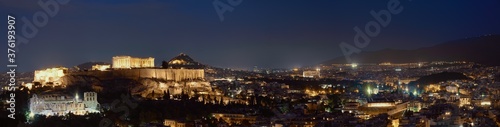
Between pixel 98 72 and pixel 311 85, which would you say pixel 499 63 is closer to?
pixel 311 85

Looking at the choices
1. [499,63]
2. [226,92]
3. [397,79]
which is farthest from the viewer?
[499,63]

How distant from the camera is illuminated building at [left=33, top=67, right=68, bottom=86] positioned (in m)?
22.7

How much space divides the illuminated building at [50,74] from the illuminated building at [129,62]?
273 centimetres

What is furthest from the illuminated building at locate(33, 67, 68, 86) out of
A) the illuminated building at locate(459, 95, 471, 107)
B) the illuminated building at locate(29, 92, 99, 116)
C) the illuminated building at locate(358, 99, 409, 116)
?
the illuminated building at locate(459, 95, 471, 107)

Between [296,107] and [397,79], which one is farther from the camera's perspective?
[397,79]

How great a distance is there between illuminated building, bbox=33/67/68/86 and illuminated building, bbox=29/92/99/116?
4659 millimetres

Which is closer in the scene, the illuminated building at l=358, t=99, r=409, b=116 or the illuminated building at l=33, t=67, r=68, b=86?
the illuminated building at l=358, t=99, r=409, b=116

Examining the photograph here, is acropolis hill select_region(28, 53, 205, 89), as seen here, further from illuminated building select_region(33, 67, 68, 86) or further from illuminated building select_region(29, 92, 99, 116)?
illuminated building select_region(29, 92, 99, 116)

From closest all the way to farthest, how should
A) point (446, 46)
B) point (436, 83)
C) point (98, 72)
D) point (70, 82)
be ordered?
point (70, 82) → point (98, 72) → point (436, 83) → point (446, 46)

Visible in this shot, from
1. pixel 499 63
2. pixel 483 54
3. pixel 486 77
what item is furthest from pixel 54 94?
pixel 483 54

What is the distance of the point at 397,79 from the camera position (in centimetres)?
4288

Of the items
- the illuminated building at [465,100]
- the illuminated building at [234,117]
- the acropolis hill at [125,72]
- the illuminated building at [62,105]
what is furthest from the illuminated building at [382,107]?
the illuminated building at [62,105]

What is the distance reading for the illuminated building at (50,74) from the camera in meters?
22.7

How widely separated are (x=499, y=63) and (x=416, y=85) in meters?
12.0
